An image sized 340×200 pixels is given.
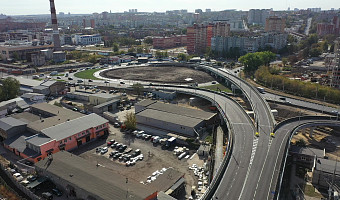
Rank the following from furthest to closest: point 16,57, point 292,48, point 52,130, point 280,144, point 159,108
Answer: point 292,48
point 16,57
point 159,108
point 52,130
point 280,144

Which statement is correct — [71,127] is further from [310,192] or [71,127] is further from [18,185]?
[310,192]

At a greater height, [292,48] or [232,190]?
[292,48]

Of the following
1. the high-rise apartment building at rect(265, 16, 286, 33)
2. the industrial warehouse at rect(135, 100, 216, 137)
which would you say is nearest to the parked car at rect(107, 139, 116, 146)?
the industrial warehouse at rect(135, 100, 216, 137)

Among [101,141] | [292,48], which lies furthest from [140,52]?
[101,141]

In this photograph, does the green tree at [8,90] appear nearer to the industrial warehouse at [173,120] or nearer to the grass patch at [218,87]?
the industrial warehouse at [173,120]

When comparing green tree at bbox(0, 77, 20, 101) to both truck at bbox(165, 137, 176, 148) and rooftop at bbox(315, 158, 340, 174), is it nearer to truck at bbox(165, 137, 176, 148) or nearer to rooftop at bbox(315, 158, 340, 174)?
truck at bbox(165, 137, 176, 148)

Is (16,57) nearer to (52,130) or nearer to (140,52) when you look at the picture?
(140,52)
